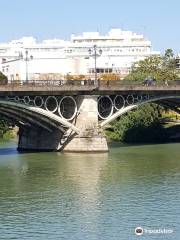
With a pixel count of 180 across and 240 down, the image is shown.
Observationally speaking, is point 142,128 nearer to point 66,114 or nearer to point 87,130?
A: point 66,114

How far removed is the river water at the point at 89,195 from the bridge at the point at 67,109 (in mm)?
3375

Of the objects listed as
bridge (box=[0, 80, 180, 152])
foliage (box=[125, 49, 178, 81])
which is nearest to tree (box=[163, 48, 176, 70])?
foliage (box=[125, 49, 178, 81])

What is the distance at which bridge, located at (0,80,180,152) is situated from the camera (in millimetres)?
69188

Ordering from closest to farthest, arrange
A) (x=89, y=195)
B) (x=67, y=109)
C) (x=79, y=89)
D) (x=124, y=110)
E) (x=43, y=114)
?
(x=89, y=195) < (x=43, y=114) < (x=79, y=89) < (x=67, y=109) < (x=124, y=110)

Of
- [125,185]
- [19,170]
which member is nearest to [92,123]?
[19,170]

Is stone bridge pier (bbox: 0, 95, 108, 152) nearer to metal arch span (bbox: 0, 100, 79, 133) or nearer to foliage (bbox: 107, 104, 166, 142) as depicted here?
metal arch span (bbox: 0, 100, 79, 133)

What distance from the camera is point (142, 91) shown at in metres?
77.9

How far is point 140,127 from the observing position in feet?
300

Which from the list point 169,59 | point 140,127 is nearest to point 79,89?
point 140,127

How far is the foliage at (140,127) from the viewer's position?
91.4m

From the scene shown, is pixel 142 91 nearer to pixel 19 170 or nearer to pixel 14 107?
pixel 14 107

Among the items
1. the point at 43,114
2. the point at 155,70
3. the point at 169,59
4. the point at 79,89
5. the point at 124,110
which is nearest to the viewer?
the point at 43,114

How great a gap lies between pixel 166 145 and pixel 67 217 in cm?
4525

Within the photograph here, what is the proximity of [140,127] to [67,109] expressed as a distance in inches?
752
